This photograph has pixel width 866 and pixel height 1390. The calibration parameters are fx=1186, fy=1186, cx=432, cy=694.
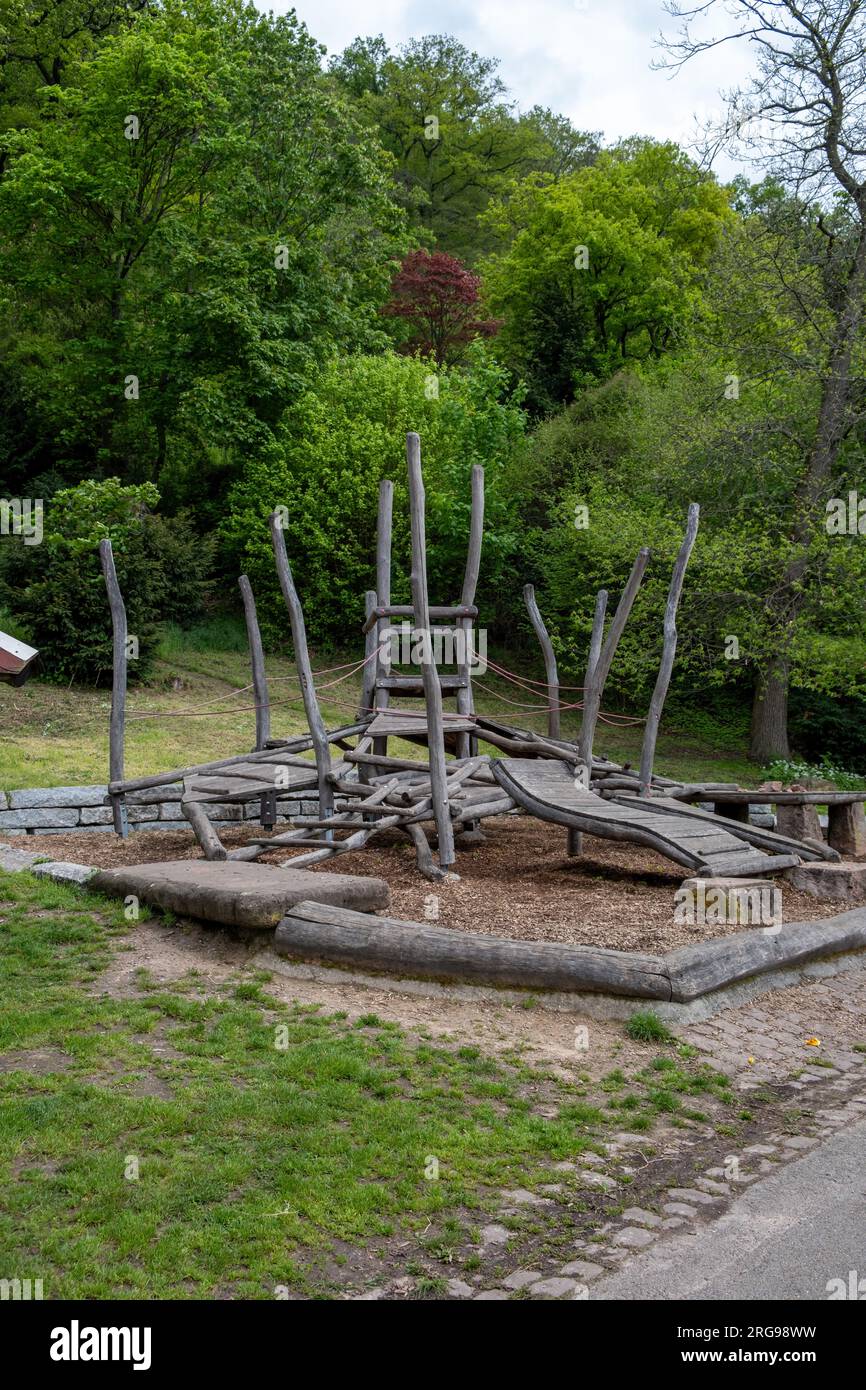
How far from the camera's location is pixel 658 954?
7.18 metres

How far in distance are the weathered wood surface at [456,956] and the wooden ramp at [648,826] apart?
103 inches

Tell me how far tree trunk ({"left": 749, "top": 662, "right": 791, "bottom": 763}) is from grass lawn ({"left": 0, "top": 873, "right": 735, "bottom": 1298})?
15.7 metres

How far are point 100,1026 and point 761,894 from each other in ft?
16.4

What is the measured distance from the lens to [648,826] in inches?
380

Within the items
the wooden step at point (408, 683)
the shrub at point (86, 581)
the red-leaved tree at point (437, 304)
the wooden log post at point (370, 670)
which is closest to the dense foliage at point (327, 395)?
the shrub at point (86, 581)

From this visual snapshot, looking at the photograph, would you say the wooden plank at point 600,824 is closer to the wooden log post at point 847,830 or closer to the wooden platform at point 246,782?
the wooden platform at point 246,782

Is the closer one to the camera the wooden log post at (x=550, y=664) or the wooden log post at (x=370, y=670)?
the wooden log post at (x=370, y=670)

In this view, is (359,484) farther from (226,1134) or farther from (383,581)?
(226,1134)

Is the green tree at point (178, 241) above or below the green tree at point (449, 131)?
below

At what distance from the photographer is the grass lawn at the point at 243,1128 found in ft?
12.8

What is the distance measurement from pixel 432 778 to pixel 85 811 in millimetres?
4467
